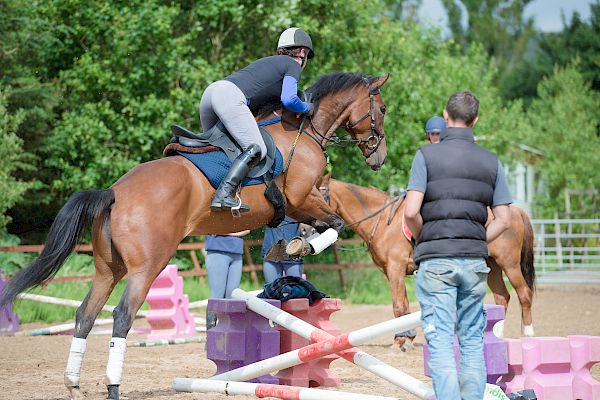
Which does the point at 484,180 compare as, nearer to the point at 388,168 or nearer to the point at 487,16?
the point at 388,168

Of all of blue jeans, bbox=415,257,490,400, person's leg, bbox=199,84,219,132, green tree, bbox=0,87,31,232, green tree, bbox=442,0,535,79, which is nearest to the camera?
blue jeans, bbox=415,257,490,400

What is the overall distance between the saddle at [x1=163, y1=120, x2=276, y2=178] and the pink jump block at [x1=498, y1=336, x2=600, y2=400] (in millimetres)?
2458

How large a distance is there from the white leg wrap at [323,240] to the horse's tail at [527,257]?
489 cm

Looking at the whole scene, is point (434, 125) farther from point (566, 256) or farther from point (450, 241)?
point (566, 256)

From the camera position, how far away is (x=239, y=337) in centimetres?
703

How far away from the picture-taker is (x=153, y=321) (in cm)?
1205

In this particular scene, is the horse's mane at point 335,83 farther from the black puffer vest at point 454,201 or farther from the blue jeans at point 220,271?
the black puffer vest at point 454,201

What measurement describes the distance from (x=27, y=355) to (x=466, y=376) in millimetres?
6600

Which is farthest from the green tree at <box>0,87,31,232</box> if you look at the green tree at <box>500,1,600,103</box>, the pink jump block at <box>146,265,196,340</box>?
the green tree at <box>500,1,600,103</box>

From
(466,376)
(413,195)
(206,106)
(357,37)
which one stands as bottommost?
(466,376)

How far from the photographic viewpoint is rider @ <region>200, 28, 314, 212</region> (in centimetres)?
676

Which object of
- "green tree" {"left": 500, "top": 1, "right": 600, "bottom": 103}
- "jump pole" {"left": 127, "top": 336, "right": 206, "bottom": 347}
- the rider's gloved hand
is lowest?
"jump pole" {"left": 127, "top": 336, "right": 206, "bottom": 347}

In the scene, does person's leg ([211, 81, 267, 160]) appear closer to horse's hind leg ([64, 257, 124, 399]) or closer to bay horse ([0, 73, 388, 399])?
bay horse ([0, 73, 388, 399])

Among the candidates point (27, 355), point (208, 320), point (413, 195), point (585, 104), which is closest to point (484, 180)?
point (413, 195)
